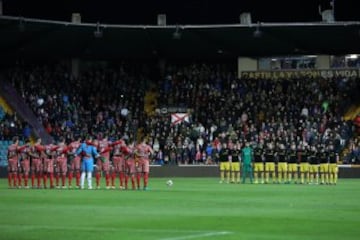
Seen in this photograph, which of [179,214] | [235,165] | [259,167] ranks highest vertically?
[235,165]

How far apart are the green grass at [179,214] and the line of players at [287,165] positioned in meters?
7.42

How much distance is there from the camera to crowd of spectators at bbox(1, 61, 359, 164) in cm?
5106

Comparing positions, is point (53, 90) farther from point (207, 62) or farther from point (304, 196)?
point (304, 196)

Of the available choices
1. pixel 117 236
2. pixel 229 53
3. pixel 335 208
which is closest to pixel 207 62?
pixel 229 53

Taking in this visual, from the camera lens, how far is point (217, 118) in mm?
54125

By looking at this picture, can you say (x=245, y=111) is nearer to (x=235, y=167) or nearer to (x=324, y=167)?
(x=235, y=167)

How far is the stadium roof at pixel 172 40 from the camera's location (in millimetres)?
48656

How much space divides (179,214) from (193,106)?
32994mm

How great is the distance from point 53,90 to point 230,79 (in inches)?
430

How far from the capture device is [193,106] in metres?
56.2

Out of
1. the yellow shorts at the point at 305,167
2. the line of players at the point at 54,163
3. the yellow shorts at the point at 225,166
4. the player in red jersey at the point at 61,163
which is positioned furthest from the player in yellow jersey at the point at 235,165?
the player in red jersey at the point at 61,163

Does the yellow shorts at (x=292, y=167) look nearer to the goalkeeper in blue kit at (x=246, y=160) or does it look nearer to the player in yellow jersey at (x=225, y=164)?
the goalkeeper in blue kit at (x=246, y=160)

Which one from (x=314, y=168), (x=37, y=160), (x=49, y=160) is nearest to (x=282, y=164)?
(x=314, y=168)

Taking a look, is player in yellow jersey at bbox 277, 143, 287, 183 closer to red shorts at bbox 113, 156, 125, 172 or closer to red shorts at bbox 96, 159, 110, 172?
red shorts at bbox 96, 159, 110, 172
